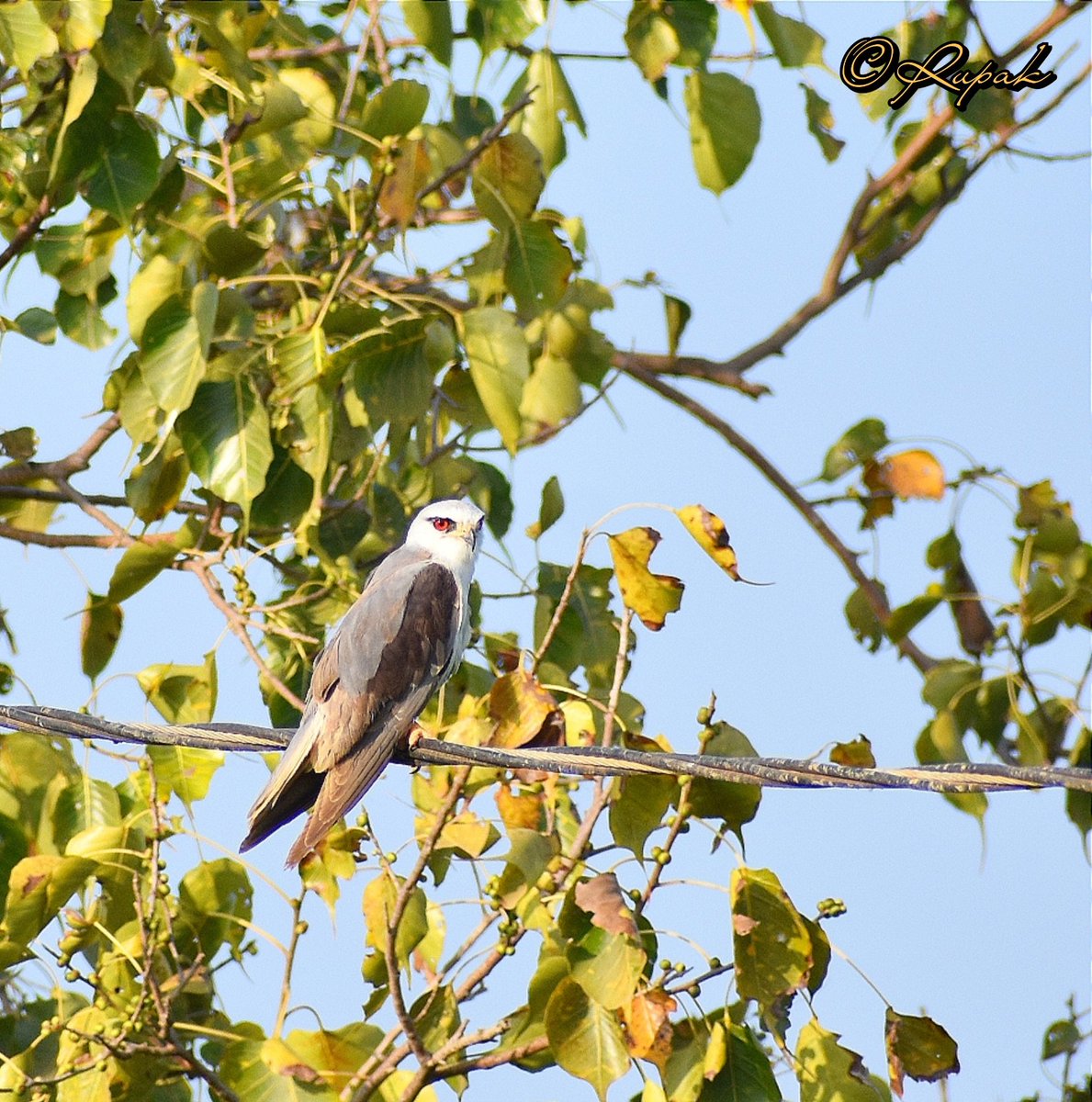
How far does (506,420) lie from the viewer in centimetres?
466

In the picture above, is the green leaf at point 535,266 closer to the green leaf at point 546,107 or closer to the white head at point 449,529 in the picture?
the green leaf at point 546,107

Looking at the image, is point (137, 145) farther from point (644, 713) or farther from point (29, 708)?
point (644, 713)

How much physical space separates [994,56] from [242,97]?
388 centimetres

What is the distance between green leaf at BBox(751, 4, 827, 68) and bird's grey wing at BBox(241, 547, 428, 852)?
2430 millimetres

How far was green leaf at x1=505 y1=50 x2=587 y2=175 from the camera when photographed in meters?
5.52

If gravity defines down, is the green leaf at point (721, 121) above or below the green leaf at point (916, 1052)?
above

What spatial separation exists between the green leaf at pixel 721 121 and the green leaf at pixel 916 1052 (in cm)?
334

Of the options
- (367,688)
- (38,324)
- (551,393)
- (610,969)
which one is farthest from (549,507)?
(38,324)

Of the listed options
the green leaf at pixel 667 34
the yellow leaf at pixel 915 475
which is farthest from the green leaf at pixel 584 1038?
the green leaf at pixel 667 34

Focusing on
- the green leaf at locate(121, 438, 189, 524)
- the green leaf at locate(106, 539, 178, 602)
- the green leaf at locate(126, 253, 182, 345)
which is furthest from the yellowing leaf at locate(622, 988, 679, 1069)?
the green leaf at locate(126, 253, 182, 345)

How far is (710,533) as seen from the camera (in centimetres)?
350

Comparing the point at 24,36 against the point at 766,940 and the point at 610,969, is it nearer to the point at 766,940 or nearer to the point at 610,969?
the point at 610,969

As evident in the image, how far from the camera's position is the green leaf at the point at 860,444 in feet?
21.2

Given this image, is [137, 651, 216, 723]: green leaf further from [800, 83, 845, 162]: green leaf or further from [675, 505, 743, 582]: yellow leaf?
[800, 83, 845, 162]: green leaf
